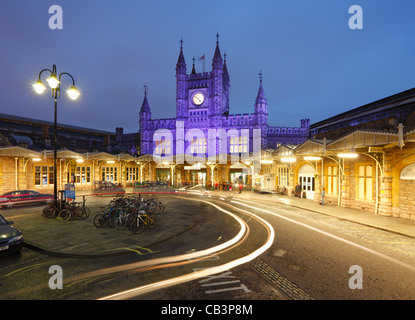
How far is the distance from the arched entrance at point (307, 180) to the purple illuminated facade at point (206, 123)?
19.6 meters

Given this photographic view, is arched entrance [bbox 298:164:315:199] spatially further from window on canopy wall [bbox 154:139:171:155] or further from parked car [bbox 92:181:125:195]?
window on canopy wall [bbox 154:139:171:155]

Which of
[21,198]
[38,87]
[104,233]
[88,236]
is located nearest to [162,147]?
[21,198]

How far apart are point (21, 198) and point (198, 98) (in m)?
35.6

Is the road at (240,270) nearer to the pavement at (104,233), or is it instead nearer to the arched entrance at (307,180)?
the pavement at (104,233)

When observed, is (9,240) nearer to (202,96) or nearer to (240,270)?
(240,270)

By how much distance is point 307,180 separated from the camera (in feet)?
66.2

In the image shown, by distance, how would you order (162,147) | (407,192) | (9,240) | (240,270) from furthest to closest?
1. (162,147)
2. (407,192)
3. (9,240)
4. (240,270)

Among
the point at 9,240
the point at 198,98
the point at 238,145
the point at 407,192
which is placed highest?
the point at 198,98

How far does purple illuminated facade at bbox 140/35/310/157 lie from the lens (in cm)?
4128

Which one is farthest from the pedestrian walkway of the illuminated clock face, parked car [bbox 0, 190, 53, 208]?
the illuminated clock face

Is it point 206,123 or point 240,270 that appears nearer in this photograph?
point 240,270

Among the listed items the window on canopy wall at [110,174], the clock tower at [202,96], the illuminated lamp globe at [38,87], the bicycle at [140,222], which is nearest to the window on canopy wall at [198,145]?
the clock tower at [202,96]

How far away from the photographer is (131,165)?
109ft

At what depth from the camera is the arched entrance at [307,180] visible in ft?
64.3
